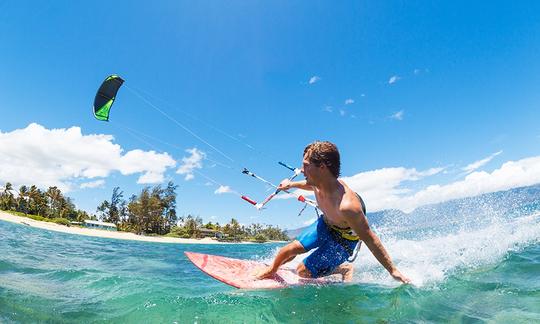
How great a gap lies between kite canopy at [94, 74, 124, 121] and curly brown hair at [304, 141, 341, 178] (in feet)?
42.2

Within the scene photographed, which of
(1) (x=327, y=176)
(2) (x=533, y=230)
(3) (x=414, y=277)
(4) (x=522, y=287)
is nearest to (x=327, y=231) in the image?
(1) (x=327, y=176)

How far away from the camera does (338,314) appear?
3955mm

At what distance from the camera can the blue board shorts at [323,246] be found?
17.6 ft

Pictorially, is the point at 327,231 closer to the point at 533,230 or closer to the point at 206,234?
the point at 533,230

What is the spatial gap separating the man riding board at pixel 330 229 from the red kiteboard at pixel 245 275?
15 centimetres

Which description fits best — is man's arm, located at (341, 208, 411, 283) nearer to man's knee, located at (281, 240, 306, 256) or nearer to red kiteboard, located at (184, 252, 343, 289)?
man's knee, located at (281, 240, 306, 256)

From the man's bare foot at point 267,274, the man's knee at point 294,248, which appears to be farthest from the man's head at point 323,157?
the man's bare foot at point 267,274

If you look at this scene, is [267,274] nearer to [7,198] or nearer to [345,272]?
[345,272]

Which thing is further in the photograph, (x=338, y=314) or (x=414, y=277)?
(x=414, y=277)

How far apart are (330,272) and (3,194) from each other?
101 m

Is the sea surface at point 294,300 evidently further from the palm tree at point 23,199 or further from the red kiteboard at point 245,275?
the palm tree at point 23,199

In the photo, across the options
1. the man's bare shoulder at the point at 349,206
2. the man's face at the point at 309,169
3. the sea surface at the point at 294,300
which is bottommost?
the sea surface at the point at 294,300

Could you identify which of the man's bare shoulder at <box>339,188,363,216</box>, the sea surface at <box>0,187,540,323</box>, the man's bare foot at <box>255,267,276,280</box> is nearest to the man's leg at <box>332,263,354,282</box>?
the sea surface at <box>0,187,540,323</box>

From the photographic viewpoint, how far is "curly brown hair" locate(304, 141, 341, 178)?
4.49 metres
